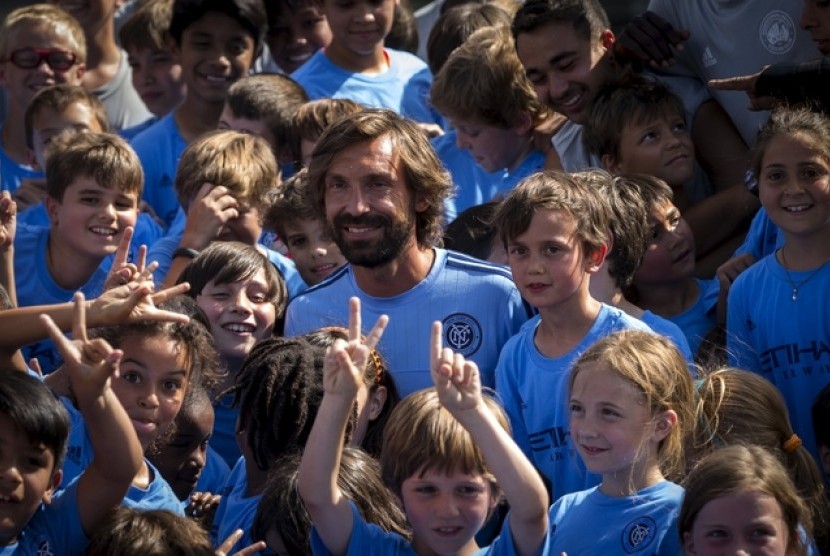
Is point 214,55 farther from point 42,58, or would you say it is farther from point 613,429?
point 613,429

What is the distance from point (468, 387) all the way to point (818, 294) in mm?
1633

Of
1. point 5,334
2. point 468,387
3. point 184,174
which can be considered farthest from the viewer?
point 184,174

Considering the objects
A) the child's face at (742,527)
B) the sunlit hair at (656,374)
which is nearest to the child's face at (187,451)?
the sunlit hair at (656,374)

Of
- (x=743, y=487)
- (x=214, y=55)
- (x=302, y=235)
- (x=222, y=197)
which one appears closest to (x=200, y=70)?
(x=214, y=55)

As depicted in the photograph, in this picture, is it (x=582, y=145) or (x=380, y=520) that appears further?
(x=582, y=145)

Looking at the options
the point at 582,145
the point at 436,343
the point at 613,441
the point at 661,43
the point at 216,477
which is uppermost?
the point at 661,43

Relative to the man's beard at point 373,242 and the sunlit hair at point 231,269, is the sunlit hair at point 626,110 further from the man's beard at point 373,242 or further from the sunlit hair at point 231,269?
the sunlit hair at point 231,269

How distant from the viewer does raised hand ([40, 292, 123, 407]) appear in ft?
13.9

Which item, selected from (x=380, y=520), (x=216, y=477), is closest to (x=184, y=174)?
(x=216, y=477)

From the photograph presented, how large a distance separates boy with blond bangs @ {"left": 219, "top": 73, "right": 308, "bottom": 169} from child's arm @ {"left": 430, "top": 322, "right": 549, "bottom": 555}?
327cm

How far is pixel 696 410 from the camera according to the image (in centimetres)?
461

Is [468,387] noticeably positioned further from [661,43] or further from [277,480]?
[661,43]

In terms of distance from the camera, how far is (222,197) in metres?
6.47

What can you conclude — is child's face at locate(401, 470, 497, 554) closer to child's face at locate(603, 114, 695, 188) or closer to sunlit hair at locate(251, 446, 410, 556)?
sunlit hair at locate(251, 446, 410, 556)
